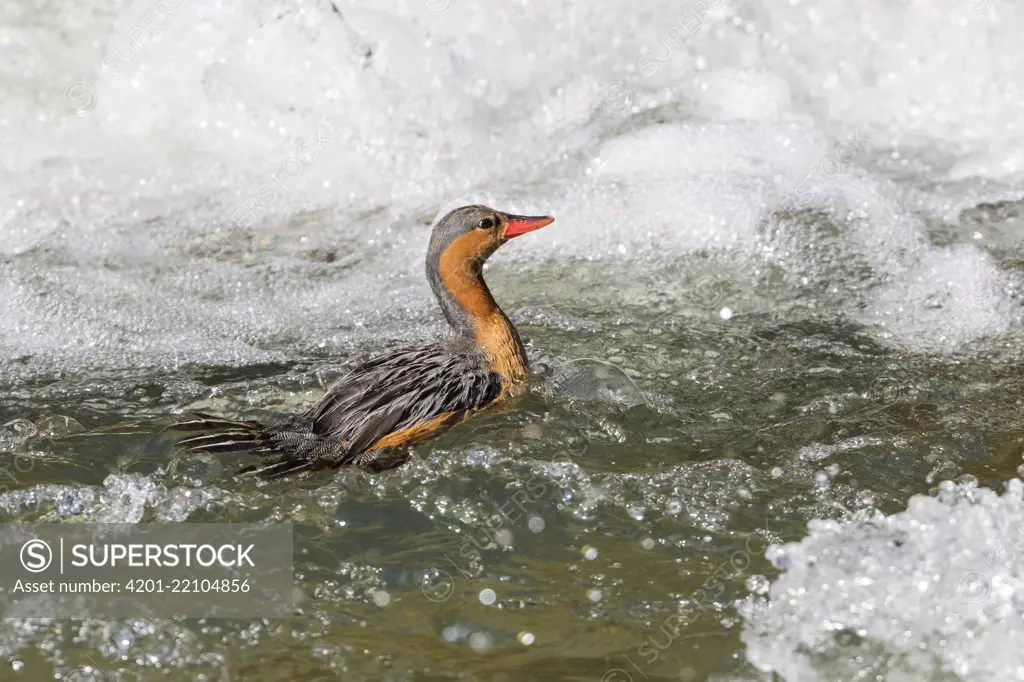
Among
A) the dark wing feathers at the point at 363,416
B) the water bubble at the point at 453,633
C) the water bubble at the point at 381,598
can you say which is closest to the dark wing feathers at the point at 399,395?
the dark wing feathers at the point at 363,416

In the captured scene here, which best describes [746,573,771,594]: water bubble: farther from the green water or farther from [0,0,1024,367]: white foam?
[0,0,1024,367]: white foam

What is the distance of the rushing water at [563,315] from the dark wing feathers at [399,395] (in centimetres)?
14

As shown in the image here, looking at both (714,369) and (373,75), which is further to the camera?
(373,75)

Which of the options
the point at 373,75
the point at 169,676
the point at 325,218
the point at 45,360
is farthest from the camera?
the point at 373,75

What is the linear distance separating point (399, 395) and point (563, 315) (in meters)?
1.40

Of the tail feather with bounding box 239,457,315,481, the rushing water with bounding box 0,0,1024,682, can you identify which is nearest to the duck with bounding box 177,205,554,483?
the tail feather with bounding box 239,457,315,481

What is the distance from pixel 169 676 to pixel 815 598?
82.5 inches

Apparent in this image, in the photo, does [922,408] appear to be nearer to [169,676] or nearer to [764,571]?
[764,571]

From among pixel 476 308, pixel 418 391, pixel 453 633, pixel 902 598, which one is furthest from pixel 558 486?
pixel 902 598

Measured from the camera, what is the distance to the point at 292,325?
5.68 meters

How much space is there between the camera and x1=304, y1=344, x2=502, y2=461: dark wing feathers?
14.3 ft

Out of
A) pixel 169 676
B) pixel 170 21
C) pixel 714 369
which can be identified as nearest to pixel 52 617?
pixel 169 676

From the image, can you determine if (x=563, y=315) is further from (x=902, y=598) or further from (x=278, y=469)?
(x=902, y=598)

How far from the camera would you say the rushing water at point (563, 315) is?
142 inches
